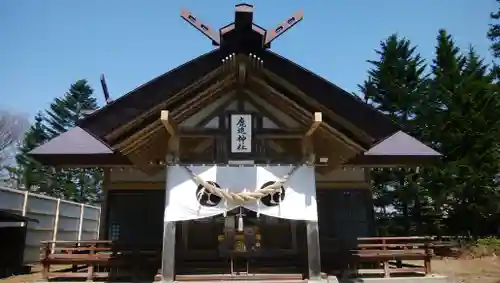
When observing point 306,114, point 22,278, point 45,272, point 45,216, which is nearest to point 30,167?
point 45,216

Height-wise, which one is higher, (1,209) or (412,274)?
(1,209)

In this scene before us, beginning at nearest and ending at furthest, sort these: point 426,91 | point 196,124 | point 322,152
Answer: point 196,124
point 322,152
point 426,91

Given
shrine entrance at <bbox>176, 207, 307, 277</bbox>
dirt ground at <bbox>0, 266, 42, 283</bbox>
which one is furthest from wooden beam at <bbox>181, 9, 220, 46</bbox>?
dirt ground at <bbox>0, 266, 42, 283</bbox>

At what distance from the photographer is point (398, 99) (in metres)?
22.3

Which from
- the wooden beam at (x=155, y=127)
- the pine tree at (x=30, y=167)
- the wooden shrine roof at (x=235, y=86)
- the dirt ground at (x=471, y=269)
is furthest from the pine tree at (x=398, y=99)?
the pine tree at (x=30, y=167)

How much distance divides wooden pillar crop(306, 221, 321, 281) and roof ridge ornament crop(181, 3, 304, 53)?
412 cm

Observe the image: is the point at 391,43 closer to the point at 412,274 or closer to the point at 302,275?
the point at 412,274

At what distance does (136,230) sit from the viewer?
9.75 m

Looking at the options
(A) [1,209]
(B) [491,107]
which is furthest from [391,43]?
(A) [1,209]

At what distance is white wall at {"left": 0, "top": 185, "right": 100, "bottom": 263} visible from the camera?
13.0 metres

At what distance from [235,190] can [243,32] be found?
12.3 feet

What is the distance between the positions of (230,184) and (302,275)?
2.16 meters

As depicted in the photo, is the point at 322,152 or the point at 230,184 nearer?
the point at 230,184

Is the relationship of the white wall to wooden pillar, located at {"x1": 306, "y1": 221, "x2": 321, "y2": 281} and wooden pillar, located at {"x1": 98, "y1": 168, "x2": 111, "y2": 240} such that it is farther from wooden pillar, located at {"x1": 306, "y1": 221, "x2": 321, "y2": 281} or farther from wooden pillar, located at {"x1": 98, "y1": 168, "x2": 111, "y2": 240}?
wooden pillar, located at {"x1": 306, "y1": 221, "x2": 321, "y2": 281}
